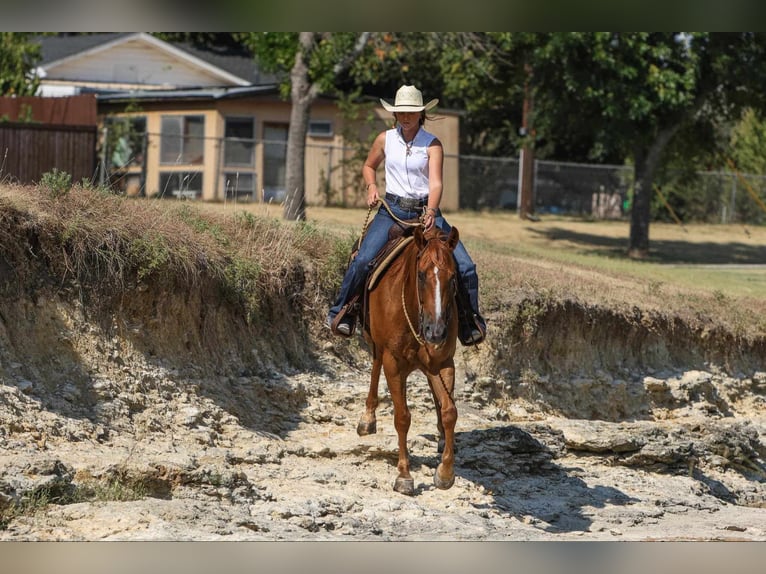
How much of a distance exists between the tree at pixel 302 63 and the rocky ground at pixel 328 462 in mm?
11476

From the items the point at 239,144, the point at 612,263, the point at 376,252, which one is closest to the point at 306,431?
the point at 376,252

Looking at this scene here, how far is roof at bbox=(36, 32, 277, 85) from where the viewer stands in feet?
151

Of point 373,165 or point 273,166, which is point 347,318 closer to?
point 373,165

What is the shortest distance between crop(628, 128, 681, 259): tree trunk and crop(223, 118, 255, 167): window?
11540 mm

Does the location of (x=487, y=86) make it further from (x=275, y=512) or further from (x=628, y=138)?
(x=275, y=512)

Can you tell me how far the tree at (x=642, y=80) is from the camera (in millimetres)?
28734

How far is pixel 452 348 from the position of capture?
12.1 m

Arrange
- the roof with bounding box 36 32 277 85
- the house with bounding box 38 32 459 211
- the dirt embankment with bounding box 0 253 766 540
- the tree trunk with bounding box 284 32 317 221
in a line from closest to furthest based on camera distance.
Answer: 1. the dirt embankment with bounding box 0 253 766 540
2. the tree trunk with bounding box 284 32 317 221
3. the house with bounding box 38 32 459 211
4. the roof with bounding box 36 32 277 85

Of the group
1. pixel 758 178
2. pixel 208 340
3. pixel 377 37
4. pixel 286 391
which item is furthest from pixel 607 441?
pixel 758 178

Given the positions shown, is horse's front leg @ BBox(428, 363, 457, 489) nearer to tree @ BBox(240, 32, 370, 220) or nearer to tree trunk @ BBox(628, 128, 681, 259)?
tree @ BBox(240, 32, 370, 220)

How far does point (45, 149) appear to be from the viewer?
78.8 feet

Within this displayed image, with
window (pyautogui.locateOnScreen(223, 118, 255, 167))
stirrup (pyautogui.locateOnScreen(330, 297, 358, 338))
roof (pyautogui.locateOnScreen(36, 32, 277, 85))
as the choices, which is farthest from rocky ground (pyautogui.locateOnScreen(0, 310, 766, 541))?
roof (pyautogui.locateOnScreen(36, 32, 277, 85))

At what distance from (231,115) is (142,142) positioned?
3568 mm

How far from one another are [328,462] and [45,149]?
496 inches
